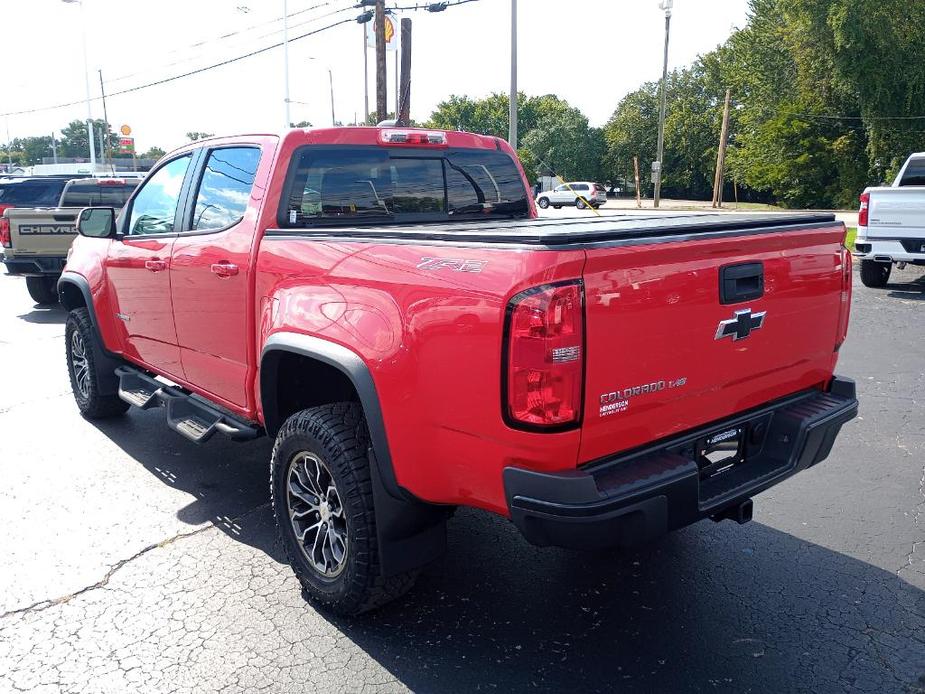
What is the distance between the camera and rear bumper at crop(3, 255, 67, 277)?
36.6ft

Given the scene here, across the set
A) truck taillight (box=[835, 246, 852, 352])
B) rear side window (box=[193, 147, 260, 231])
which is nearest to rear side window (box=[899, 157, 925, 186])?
truck taillight (box=[835, 246, 852, 352])

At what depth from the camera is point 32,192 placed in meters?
16.8

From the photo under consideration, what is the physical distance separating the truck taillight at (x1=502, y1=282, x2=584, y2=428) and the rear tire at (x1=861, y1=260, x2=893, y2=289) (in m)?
11.5

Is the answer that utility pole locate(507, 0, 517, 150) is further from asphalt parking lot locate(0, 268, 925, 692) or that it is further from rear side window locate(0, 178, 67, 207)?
asphalt parking lot locate(0, 268, 925, 692)

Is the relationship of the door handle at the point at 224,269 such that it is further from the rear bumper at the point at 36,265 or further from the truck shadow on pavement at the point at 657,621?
the rear bumper at the point at 36,265

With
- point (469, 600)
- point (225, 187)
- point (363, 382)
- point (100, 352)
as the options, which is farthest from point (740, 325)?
point (100, 352)

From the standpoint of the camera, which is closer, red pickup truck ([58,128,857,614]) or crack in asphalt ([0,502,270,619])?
red pickup truck ([58,128,857,614])

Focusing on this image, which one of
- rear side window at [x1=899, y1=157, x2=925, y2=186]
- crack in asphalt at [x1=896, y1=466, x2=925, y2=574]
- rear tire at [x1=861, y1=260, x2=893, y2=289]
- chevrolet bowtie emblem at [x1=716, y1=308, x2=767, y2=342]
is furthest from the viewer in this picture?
rear side window at [x1=899, y1=157, x2=925, y2=186]

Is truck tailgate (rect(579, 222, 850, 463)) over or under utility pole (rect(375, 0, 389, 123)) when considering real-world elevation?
under

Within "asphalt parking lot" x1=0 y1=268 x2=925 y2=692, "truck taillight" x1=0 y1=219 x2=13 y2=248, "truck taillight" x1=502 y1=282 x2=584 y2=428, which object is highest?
"truck taillight" x1=502 y1=282 x2=584 y2=428

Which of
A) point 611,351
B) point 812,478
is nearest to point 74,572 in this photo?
point 611,351

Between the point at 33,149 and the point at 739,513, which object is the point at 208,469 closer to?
the point at 739,513

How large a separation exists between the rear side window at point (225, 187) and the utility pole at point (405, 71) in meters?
16.4

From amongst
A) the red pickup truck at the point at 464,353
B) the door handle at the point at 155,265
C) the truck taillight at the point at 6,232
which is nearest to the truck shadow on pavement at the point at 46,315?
the truck taillight at the point at 6,232
